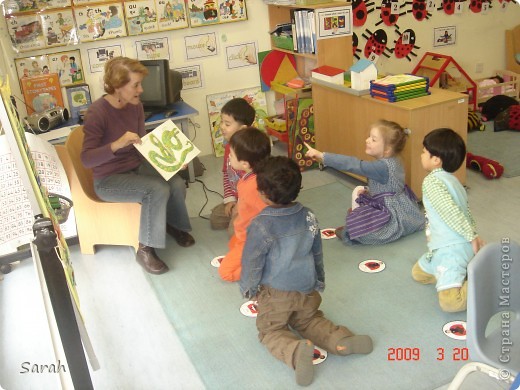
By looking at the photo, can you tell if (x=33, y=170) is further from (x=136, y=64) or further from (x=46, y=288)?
(x=136, y=64)

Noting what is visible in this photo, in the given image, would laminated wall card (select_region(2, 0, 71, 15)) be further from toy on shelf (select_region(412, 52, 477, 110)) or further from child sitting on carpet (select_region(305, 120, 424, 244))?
toy on shelf (select_region(412, 52, 477, 110))

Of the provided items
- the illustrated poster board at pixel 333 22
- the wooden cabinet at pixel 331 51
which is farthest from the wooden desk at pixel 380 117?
the illustrated poster board at pixel 333 22

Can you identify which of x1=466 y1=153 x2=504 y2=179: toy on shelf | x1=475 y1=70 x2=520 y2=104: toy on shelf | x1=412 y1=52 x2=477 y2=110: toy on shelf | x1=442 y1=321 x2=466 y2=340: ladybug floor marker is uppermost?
x1=412 y1=52 x2=477 y2=110: toy on shelf

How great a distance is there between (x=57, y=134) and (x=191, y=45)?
4.33ft

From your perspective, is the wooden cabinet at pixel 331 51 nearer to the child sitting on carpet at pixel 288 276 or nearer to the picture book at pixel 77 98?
the picture book at pixel 77 98

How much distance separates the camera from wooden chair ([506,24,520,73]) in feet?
18.7

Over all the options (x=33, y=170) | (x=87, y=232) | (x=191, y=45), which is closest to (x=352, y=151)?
(x=191, y=45)

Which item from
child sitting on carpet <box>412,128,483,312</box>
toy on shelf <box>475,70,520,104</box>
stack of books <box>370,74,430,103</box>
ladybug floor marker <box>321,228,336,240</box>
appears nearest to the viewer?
child sitting on carpet <box>412,128,483,312</box>

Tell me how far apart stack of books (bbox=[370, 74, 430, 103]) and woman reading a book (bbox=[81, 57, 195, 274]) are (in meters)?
1.42

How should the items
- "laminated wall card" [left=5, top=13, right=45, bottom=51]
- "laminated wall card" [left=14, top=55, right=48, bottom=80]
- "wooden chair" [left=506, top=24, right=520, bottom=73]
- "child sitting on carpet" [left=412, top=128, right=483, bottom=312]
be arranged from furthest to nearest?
"wooden chair" [left=506, top=24, right=520, bottom=73] → "laminated wall card" [left=14, top=55, right=48, bottom=80] → "laminated wall card" [left=5, top=13, right=45, bottom=51] → "child sitting on carpet" [left=412, top=128, right=483, bottom=312]

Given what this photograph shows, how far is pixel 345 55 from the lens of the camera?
4359mm

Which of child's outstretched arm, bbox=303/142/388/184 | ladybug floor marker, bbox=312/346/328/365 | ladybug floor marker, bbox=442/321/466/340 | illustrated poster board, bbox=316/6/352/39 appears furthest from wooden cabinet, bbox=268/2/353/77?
ladybug floor marker, bbox=312/346/328/365

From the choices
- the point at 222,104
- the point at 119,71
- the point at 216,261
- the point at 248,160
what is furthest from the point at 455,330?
the point at 222,104

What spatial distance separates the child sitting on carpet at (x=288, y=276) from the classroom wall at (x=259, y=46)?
2354mm
